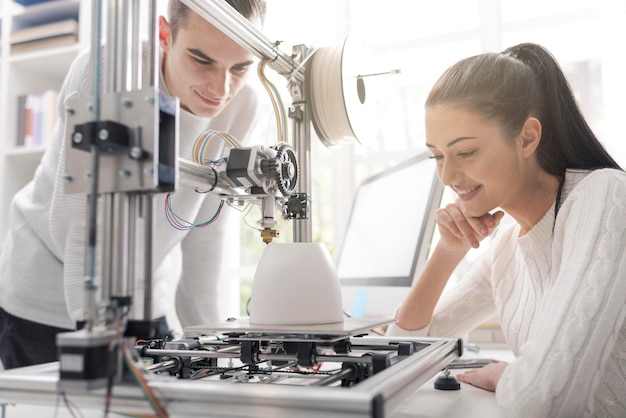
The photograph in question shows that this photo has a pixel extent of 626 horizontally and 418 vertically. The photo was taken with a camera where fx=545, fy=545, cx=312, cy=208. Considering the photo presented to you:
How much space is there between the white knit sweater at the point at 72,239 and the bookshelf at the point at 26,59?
1.20 m

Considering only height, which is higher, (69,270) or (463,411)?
(69,270)

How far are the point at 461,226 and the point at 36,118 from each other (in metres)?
2.18

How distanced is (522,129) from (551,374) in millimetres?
505

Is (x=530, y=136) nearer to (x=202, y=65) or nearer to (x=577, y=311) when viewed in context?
(x=577, y=311)

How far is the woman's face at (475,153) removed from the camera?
0.98m

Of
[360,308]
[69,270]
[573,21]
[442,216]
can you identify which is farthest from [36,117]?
[573,21]

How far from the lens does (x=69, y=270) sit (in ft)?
3.65

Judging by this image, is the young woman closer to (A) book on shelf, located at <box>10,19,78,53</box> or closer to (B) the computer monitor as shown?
(B) the computer monitor

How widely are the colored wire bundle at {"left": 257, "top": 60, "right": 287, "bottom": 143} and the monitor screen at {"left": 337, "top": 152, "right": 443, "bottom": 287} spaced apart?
0.55 m

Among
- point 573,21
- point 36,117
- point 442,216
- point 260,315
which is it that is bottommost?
point 260,315

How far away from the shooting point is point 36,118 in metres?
2.56

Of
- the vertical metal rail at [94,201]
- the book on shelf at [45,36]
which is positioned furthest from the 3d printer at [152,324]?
the book on shelf at [45,36]

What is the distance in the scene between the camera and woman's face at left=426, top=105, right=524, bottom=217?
0.98 m

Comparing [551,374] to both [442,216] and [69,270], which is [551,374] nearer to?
[442,216]
